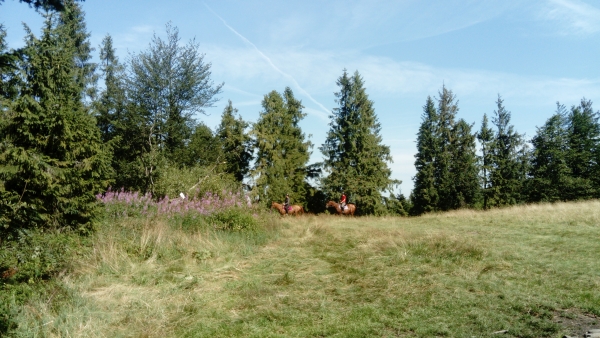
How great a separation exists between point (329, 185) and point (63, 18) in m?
22.7

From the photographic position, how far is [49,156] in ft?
21.9

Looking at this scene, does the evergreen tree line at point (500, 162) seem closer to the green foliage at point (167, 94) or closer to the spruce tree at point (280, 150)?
the spruce tree at point (280, 150)

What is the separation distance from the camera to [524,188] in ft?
128

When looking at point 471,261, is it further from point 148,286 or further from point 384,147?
point 384,147

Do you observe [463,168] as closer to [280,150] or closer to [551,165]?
[551,165]

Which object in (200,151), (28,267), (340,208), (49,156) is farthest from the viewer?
(200,151)

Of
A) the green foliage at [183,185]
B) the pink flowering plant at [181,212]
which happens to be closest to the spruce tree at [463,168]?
the green foliage at [183,185]

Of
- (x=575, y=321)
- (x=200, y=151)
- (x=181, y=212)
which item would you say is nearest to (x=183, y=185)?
(x=181, y=212)

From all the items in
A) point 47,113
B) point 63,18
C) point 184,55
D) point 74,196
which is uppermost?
point 63,18

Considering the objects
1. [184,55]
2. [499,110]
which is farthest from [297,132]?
[499,110]

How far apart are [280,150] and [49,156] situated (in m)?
26.6

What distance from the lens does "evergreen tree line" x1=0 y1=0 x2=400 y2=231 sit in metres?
6.38

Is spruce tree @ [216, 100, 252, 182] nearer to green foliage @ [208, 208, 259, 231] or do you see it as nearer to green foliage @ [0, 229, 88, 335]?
green foliage @ [208, 208, 259, 231]

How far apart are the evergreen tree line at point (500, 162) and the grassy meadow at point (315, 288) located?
31.1m
